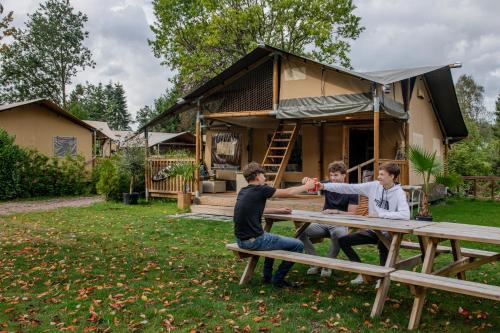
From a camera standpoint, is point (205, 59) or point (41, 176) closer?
point (41, 176)

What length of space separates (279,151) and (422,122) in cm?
469

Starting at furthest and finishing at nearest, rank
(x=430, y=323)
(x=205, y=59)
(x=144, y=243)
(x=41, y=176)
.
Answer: (x=205, y=59), (x=41, y=176), (x=144, y=243), (x=430, y=323)

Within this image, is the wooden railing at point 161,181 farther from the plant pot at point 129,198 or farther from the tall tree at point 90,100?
the tall tree at point 90,100

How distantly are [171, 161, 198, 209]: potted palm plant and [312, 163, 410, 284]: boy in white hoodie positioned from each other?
7575 millimetres

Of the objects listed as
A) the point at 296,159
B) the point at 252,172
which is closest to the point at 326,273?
the point at 252,172

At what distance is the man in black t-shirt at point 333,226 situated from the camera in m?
5.15

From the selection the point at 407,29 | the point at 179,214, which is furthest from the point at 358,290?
the point at 407,29

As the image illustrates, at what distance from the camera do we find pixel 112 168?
1429cm

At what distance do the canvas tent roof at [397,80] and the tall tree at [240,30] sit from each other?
9737 mm

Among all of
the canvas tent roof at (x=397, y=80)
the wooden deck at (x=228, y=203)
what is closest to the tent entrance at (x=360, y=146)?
the canvas tent roof at (x=397, y=80)

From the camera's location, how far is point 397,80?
9.80 meters

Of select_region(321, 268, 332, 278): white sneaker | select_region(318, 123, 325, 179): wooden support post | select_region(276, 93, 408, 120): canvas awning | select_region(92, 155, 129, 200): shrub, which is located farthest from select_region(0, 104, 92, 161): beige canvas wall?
select_region(321, 268, 332, 278): white sneaker

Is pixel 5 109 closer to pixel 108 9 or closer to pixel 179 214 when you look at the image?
pixel 108 9

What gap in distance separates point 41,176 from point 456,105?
1511 centimetres
